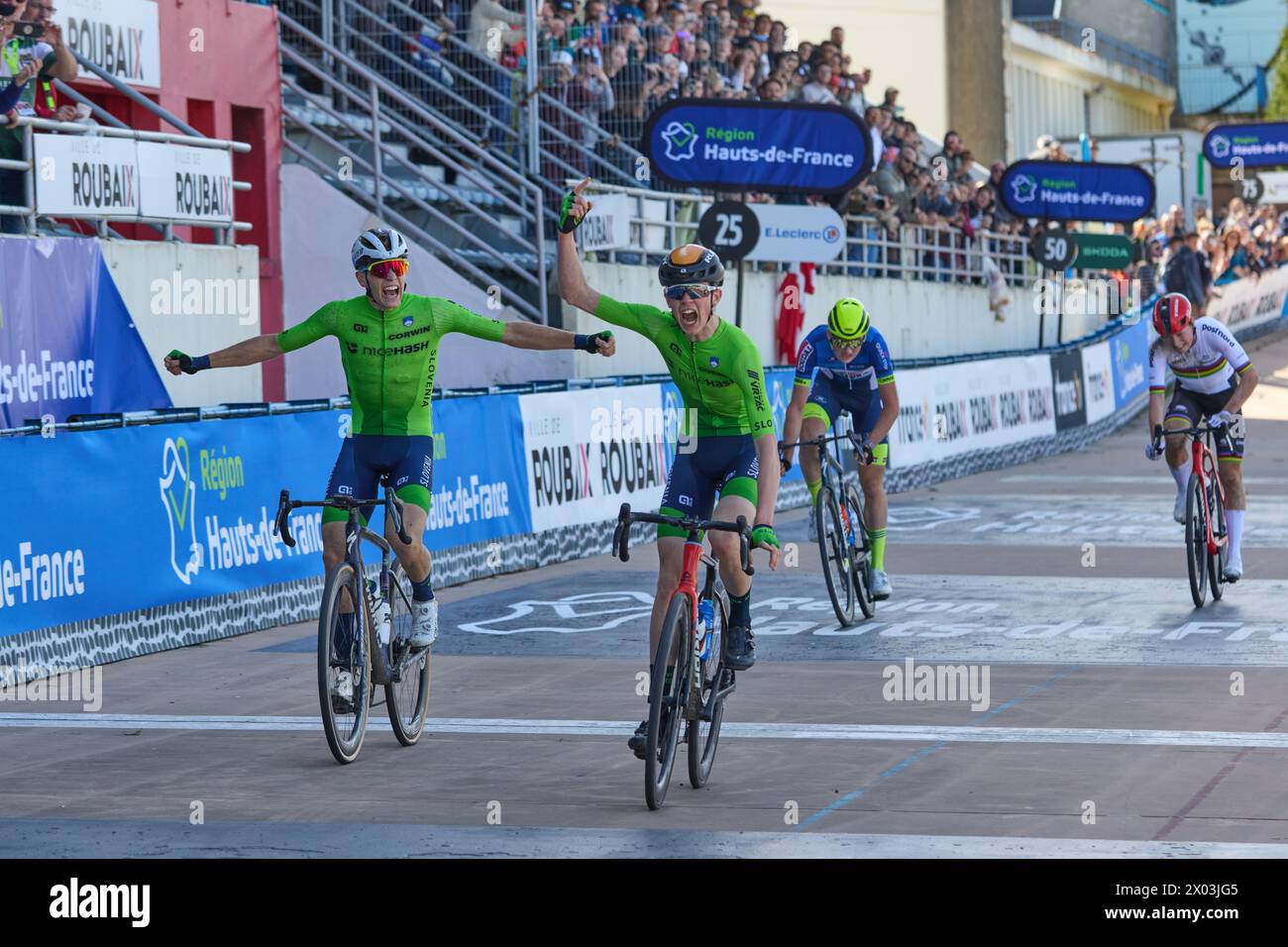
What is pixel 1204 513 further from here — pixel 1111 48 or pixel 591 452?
pixel 1111 48

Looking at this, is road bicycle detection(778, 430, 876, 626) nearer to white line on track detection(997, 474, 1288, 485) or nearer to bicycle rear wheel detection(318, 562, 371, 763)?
bicycle rear wheel detection(318, 562, 371, 763)

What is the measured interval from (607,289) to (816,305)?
573 cm

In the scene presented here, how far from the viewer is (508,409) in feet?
52.4

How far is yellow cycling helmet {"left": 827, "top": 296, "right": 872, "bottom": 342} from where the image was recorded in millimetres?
12938

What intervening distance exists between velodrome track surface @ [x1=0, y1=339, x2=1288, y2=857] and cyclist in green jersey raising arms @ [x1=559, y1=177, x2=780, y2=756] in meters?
0.89

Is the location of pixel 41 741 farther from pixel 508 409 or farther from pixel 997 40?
pixel 997 40

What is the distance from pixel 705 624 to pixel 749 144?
436 inches

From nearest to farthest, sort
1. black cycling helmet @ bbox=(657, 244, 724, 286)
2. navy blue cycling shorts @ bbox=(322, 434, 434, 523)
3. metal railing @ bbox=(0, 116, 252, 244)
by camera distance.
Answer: black cycling helmet @ bbox=(657, 244, 724, 286), navy blue cycling shorts @ bbox=(322, 434, 434, 523), metal railing @ bbox=(0, 116, 252, 244)

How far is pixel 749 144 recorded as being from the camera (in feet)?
61.0

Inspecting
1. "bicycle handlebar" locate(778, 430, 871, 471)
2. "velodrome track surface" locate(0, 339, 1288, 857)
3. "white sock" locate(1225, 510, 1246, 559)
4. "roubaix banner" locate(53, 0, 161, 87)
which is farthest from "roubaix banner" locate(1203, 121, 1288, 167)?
"bicycle handlebar" locate(778, 430, 871, 471)

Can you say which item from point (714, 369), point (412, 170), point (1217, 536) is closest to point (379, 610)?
point (714, 369)

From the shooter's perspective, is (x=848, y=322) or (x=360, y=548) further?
(x=848, y=322)

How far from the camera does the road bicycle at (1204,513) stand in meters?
13.2

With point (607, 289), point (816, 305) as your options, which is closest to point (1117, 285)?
point (816, 305)
